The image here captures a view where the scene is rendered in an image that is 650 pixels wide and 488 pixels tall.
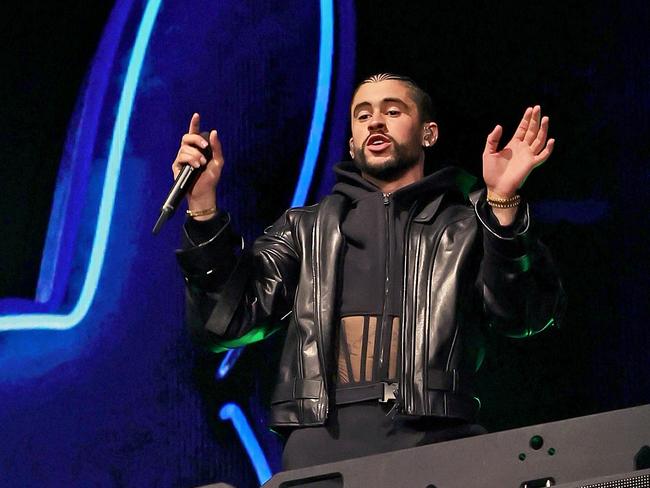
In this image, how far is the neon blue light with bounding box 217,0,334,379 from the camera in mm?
3586

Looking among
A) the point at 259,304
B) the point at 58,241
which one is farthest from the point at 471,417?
the point at 58,241

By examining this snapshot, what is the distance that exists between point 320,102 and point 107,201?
2.20 ft

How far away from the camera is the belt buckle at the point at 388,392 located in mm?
2674

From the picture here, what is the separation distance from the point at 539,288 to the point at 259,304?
2.09 ft

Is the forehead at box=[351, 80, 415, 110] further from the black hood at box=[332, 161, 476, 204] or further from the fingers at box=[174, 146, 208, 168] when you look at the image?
the fingers at box=[174, 146, 208, 168]

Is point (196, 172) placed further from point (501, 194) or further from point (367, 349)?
point (501, 194)

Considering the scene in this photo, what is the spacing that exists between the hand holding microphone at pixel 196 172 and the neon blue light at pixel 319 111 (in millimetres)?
750

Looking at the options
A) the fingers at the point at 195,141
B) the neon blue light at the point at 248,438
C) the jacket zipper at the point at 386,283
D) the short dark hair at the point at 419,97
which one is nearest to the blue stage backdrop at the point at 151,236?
the neon blue light at the point at 248,438

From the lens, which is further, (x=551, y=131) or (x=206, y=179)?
(x=551, y=131)

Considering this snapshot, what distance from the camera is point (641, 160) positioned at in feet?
11.1

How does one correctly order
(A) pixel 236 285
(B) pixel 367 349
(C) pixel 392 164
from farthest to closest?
(C) pixel 392 164
(A) pixel 236 285
(B) pixel 367 349

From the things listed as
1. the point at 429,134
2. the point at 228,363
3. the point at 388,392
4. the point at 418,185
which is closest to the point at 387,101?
the point at 429,134

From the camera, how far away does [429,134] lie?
3.14 metres

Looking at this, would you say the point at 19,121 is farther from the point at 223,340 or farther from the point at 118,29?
the point at 223,340
